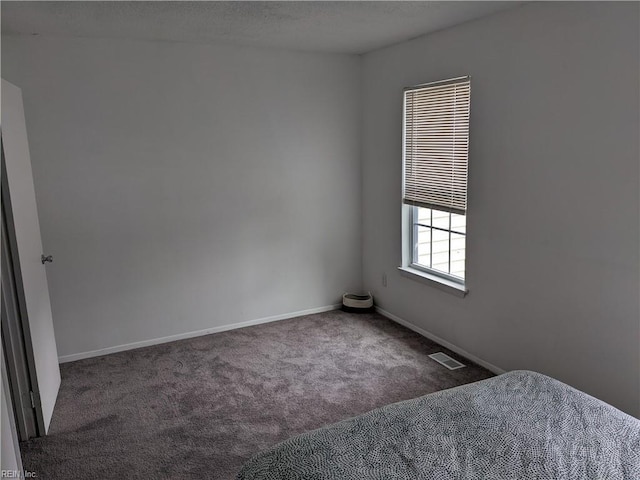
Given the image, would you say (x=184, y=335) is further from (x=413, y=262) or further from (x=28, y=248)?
(x=413, y=262)

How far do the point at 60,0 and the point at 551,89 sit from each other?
280 centimetres

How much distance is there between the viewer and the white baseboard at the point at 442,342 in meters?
3.49

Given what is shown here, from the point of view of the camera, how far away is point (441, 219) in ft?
13.0

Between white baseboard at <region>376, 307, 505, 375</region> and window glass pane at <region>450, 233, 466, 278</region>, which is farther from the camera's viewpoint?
window glass pane at <region>450, 233, 466, 278</region>

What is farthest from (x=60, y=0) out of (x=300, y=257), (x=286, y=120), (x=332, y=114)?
(x=300, y=257)

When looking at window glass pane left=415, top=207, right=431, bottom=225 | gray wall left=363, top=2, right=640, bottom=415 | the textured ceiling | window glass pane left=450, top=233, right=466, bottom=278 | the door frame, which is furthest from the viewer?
window glass pane left=415, top=207, right=431, bottom=225

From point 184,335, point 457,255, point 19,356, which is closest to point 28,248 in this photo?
point 19,356

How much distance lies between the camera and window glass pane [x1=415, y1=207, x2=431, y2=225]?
4.09 metres

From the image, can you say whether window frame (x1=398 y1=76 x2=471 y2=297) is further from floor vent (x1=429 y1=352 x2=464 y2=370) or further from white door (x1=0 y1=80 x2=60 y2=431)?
white door (x1=0 y1=80 x2=60 y2=431)

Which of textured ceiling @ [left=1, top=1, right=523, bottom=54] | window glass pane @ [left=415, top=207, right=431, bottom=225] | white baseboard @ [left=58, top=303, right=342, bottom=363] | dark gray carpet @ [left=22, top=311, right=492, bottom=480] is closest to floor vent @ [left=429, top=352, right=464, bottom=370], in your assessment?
dark gray carpet @ [left=22, top=311, right=492, bottom=480]

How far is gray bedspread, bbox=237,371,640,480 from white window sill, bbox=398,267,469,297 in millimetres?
1623

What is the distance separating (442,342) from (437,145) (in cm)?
156

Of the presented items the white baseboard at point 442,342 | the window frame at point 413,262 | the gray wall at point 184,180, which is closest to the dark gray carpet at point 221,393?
the white baseboard at point 442,342

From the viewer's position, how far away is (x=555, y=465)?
166 cm
